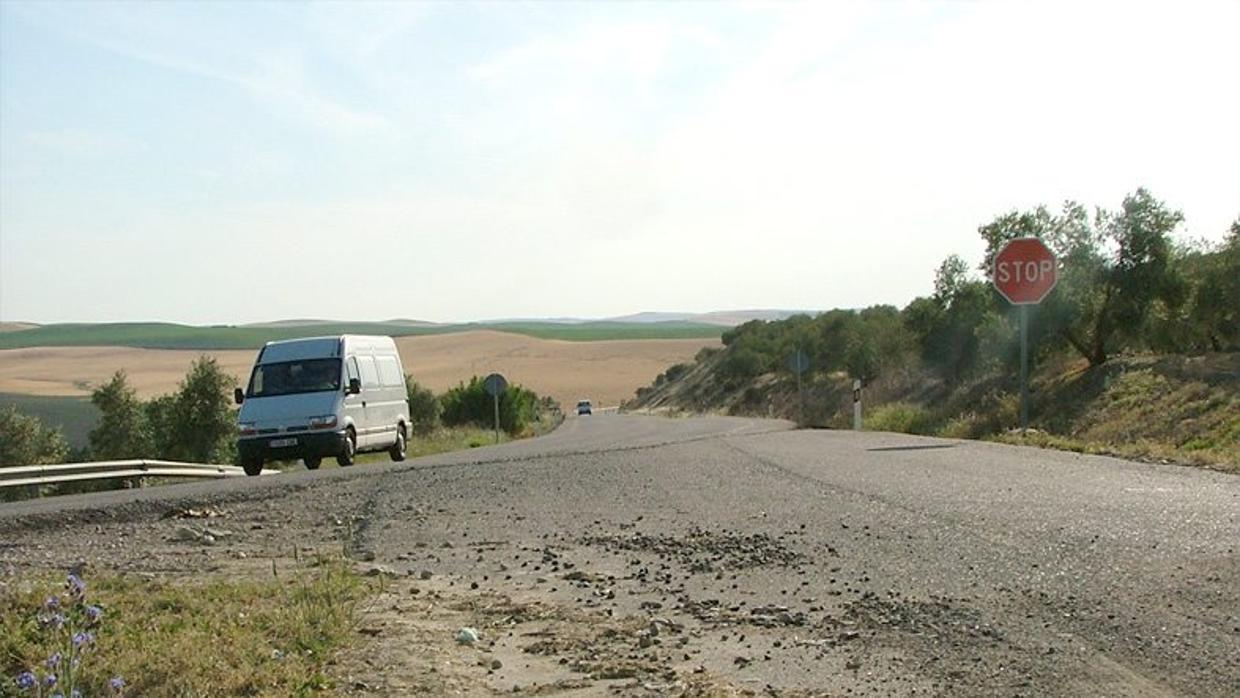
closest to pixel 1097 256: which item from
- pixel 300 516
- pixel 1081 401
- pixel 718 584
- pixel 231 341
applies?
pixel 1081 401

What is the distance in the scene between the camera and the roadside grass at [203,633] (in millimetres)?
6043

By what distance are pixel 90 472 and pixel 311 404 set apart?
3710 mm

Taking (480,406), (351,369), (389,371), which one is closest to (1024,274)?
(351,369)

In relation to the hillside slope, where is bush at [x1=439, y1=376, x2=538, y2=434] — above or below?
below

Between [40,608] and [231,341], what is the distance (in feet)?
492

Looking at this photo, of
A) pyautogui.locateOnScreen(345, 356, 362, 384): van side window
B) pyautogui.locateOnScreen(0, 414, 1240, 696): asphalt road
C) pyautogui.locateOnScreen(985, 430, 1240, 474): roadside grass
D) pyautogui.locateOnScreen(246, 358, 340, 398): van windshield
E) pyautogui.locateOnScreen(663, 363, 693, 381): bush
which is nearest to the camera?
pyautogui.locateOnScreen(0, 414, 1240, 696): asphalt road

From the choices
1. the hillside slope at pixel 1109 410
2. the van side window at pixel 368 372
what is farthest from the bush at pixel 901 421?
the van side window at pixel 368 372

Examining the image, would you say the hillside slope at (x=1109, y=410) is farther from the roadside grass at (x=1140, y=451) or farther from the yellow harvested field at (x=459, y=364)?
the yellow harvested field at (x=459, y=364)

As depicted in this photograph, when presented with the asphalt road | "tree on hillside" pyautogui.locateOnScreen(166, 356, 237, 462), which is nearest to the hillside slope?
the asphalt road

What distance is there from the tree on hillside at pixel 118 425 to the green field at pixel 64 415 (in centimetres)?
72

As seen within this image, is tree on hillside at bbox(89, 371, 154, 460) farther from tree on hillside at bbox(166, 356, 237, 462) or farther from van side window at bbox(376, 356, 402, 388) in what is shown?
van side window at bbox(376, 356, 402, 388)

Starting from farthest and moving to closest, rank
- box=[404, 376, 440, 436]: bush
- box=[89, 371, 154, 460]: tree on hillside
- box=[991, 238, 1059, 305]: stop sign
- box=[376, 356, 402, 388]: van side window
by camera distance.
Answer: box=[404, 376, 440, 436]: bush → box=[89, 371, 154, 460]: tree on hillside → box=[376, 356, 402, 388]: van side window → box=[991, 238, 1059, 305]: stop sign

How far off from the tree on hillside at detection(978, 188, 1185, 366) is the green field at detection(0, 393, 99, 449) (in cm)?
3485

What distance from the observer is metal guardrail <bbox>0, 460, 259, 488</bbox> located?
19.8m
